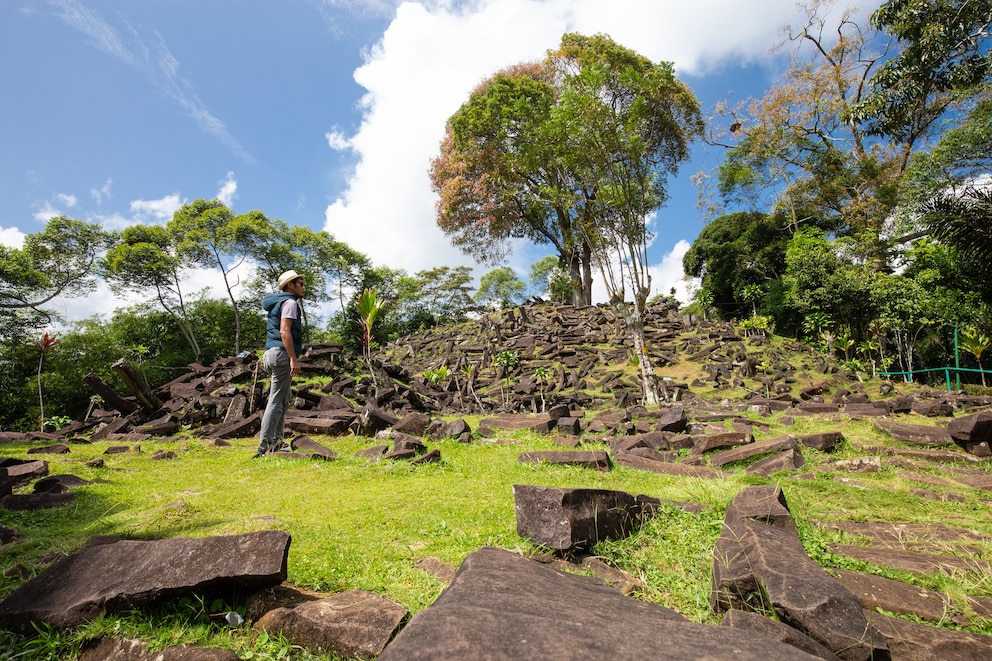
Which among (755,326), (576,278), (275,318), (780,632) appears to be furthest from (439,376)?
(576,278)

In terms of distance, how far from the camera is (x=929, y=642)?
1.83 m

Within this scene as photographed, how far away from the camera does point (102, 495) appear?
4.42m

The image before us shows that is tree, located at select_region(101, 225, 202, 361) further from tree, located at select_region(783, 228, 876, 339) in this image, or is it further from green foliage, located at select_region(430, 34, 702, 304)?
tree, located at select_region(783, 228, 876, 339)

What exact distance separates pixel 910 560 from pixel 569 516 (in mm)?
1978

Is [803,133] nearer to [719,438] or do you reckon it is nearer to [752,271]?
[752,271]

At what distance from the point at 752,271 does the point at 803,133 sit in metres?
8.47

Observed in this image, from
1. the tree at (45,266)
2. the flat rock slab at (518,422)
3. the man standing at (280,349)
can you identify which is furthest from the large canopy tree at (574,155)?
the tree at (45,266)

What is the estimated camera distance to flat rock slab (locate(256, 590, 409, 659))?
1763mm

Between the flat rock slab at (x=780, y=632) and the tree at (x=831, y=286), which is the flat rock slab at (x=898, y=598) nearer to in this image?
the flat rock slab at (x=780, y=632)

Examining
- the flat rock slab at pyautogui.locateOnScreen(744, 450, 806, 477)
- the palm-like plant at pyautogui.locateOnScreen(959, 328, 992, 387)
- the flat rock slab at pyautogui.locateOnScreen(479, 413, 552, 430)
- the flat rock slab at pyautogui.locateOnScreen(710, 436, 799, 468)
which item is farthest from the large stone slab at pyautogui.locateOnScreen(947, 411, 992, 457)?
the palm-like plant at pyautogui.locateOnScreen(959, 328, 992, 387)

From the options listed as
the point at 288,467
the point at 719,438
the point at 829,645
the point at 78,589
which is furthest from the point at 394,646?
the point at 719,438

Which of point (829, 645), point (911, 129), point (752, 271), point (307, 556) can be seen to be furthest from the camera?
point (752, 271)

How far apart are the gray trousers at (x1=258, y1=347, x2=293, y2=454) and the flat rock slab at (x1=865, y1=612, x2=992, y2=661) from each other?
629 cm

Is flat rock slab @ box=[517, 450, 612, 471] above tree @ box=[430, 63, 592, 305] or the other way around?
the other way around
